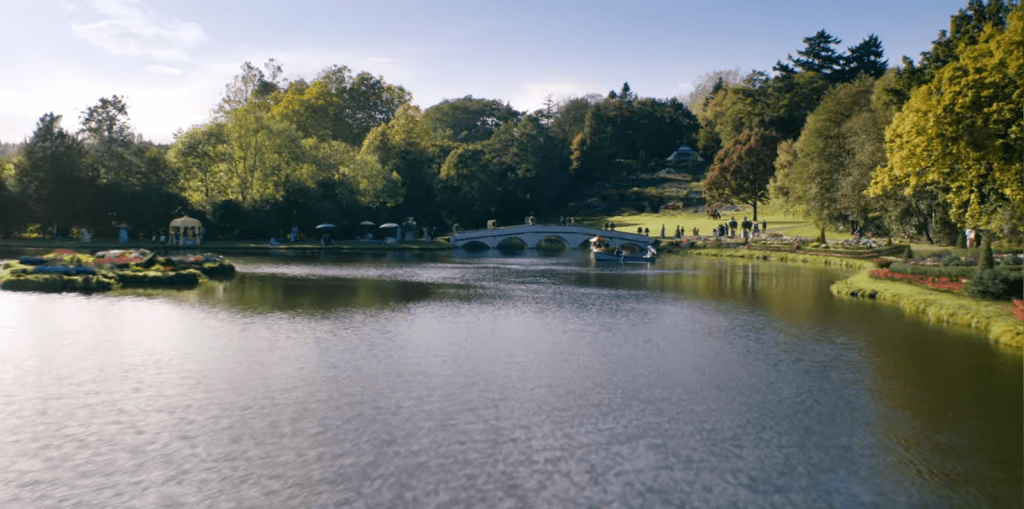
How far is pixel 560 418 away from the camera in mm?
21391

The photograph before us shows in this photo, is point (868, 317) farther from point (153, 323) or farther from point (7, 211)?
point (7, 211)

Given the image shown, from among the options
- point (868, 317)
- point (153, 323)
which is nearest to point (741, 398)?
point (868, 317)

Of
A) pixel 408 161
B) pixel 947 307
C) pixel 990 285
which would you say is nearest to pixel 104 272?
pixel 947 307

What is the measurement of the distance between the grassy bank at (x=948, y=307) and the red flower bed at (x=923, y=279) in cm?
57

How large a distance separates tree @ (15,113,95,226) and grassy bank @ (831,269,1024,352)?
91568mm

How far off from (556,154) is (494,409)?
5588 inches

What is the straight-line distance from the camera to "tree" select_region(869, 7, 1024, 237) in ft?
107

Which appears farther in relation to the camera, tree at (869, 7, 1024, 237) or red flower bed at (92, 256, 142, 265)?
red flower bed at (92, 256, 142, 265)

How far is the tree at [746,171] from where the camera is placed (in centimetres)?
11156

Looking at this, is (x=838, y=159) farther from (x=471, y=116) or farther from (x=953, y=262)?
(x=471, y=116)

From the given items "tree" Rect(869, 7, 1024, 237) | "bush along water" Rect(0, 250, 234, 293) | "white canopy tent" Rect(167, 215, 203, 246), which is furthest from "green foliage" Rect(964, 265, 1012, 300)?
"white canopy tent" Rect(167, 215, 203, 246)

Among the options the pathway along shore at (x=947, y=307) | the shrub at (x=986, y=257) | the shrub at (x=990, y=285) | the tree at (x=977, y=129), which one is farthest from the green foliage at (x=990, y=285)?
the shrub at (x=986, y=257)

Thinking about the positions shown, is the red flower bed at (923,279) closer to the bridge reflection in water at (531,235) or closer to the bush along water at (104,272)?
the bush along water at (104,272)

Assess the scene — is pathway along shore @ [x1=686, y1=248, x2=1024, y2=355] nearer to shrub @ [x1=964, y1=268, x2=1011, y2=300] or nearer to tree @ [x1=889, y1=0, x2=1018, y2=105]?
shrub @ [x1=964, y1=268, x2=1011, y2=300]
